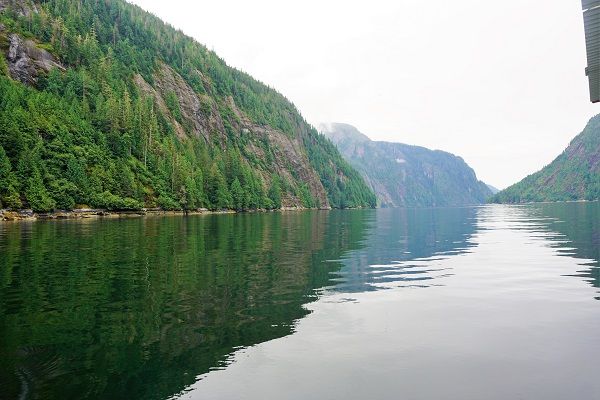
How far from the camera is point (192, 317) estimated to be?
1548 cm

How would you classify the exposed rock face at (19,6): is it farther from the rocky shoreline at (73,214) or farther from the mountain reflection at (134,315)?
the mountain reflection at (134,315)

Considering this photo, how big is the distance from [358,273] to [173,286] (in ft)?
35.0

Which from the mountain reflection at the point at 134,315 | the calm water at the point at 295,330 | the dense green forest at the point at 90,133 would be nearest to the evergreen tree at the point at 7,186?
the dense green forest at the point at 90,133

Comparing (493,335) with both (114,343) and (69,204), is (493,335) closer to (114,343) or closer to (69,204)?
(114,343)

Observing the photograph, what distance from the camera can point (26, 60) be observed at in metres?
131

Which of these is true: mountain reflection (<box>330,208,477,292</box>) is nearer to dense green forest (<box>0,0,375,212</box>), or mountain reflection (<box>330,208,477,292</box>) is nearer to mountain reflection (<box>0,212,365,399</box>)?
mountain reflection (<box>0,212,365,399</box>)

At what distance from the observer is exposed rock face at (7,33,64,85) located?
126m

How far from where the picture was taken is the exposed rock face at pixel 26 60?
125625mm

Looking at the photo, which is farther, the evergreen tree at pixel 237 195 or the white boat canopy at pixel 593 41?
the evergreen tree at pixel 237 195

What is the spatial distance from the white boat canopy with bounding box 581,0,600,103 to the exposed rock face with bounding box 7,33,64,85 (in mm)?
139753

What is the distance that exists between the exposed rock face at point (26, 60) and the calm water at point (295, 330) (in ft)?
400

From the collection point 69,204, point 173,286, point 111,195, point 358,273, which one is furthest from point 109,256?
point 111,195

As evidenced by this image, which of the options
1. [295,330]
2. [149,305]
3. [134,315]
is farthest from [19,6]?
[295,330]

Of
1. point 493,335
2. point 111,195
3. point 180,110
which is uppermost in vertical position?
point 180,110
